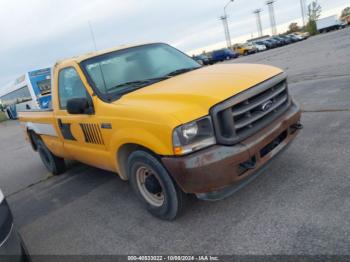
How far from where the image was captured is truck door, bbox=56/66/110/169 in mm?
4254

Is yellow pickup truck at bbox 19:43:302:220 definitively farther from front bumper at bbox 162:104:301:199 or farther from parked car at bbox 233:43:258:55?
parked car at bbox 233:43:258:55

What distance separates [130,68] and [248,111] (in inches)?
72.9

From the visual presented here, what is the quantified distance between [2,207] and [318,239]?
103 inches

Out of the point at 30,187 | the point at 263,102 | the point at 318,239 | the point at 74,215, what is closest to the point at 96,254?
the point at 74,215

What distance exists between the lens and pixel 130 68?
4.46 m

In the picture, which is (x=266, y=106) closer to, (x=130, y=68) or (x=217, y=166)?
(x=217, y=166)

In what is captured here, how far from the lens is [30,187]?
627 centimetres

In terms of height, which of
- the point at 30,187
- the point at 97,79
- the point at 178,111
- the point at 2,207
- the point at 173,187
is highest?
the point at 97,79

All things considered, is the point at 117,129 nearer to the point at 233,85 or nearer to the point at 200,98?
the point at 200,98

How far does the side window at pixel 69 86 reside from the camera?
4.46 meters

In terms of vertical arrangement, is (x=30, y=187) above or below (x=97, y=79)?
below

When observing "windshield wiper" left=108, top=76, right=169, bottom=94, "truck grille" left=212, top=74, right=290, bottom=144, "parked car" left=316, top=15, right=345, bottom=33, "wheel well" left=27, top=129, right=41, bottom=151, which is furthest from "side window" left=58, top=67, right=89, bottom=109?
"parked car" left=316, top=15, right=345, bottom=33

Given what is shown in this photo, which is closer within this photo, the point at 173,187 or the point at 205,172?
the point at 205,172

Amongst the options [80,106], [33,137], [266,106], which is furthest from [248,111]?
[33,137]
